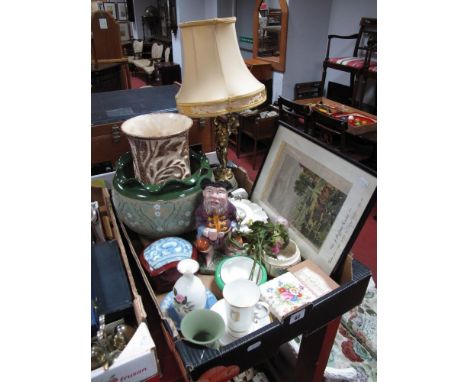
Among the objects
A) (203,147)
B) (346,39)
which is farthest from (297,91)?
(203,147)

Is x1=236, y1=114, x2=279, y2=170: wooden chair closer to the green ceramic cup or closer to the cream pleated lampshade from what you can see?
the cream pleated lampshade

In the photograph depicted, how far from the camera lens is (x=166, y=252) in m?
0.87

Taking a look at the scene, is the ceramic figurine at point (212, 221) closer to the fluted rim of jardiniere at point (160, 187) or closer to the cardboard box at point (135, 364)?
the fluted rim of jardiniere at point (160, 187)

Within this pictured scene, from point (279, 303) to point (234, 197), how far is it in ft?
1.50

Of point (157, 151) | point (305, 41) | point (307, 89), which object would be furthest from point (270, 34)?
point (157, 151)

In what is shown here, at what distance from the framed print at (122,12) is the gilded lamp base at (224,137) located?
318 inches

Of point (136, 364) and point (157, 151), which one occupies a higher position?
point (157, 151)

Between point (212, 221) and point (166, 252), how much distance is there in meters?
0.16

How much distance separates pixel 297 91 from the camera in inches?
151

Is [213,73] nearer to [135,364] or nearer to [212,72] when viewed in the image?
[212,72]

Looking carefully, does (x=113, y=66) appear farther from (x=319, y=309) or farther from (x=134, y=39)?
(x=134, y=39)

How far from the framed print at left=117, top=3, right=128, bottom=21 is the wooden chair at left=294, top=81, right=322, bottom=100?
590 centimetres

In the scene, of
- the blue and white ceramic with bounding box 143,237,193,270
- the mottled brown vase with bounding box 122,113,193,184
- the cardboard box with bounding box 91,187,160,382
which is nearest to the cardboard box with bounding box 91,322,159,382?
the cardboard box with bounding box 91,187,160,382

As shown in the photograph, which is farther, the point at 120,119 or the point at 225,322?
the point at 120,119
